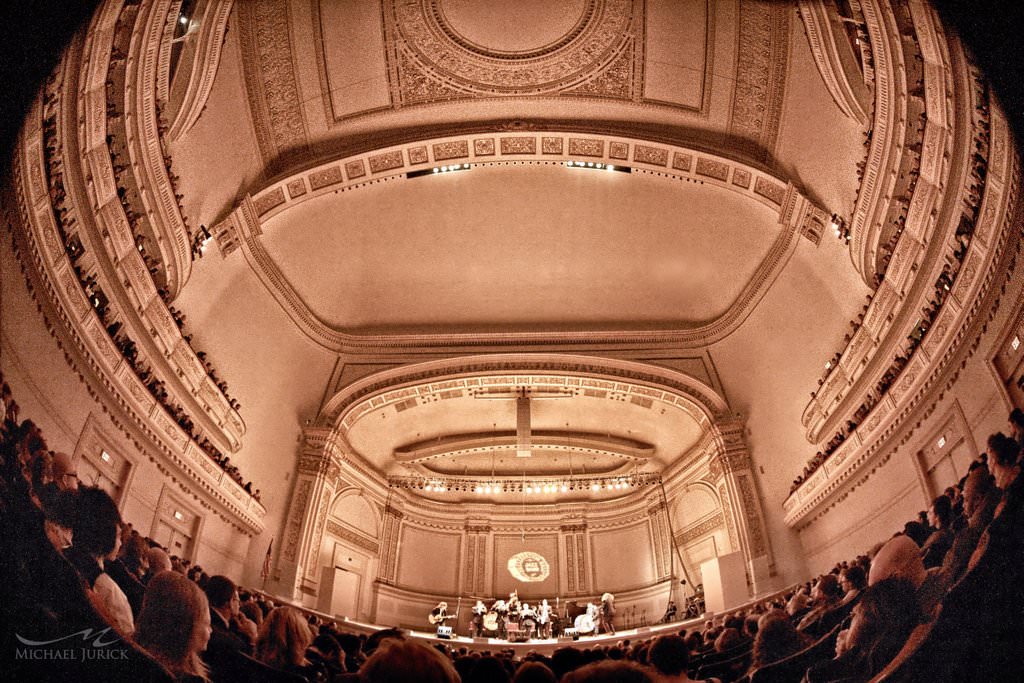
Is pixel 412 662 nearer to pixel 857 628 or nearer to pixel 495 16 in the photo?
pixel 857 628

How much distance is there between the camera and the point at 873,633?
25.3 ft

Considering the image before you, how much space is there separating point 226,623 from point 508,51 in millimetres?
10940

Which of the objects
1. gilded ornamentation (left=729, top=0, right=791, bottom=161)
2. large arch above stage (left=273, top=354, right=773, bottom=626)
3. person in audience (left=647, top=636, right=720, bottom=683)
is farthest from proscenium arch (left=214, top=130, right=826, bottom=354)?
person in audience (left=647, top=636, right=720, bottom=683)

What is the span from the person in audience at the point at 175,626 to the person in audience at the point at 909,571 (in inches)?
343

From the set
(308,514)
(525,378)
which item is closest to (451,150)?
(525,378)

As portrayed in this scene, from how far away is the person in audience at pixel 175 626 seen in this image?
25.0ft

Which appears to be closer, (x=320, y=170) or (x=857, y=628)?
(x=857, y=628)

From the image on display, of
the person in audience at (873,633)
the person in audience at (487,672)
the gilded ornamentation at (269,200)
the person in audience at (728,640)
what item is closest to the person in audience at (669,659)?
the person in audience at (728,640)

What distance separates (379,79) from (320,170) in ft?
7.00

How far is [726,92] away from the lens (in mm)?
11844

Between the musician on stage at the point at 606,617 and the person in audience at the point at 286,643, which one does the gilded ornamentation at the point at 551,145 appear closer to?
the person in audience at the point at 286,643

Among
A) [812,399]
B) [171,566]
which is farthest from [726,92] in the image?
[171,566]

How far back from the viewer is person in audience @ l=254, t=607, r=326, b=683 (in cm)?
889

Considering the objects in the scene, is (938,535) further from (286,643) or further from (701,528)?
(701,528)
